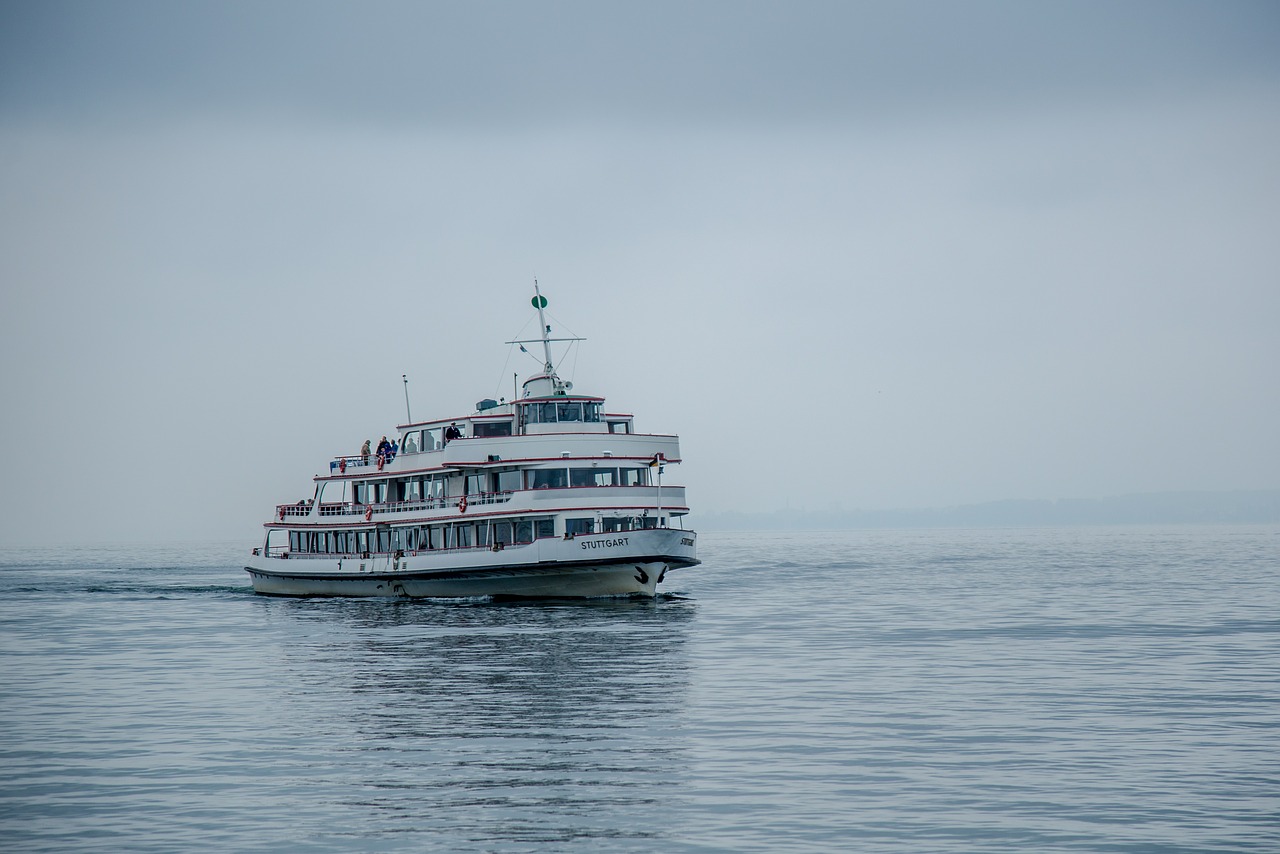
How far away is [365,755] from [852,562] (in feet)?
347

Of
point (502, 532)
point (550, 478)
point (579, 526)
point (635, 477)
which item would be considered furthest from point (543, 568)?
point (635, 477)

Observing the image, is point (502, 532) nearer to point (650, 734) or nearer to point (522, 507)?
point (522, 507)

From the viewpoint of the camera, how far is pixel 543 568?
59219 millimetres

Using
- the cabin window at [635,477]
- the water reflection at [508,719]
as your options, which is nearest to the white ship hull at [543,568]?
the cabin window at [635,477]

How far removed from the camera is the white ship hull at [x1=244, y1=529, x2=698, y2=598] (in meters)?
58.5

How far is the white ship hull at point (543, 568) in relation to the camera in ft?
192

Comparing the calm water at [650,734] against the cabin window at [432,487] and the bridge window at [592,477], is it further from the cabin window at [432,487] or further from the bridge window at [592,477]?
the cabin window at [432,487]

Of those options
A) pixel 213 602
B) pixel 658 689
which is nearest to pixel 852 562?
pixel 213 602

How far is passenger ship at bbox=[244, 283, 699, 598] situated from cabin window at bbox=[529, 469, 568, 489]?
0.21 ft

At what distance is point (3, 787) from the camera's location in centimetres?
2242

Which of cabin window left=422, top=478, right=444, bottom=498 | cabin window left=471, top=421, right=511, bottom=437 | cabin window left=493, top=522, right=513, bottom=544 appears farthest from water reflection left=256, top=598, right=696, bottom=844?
cabin window left=471, top=421, right=511, bottom=437

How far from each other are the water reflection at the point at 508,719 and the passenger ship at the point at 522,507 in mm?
6085

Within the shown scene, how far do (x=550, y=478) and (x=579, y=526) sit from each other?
258cm

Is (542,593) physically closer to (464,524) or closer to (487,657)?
(464,524)
